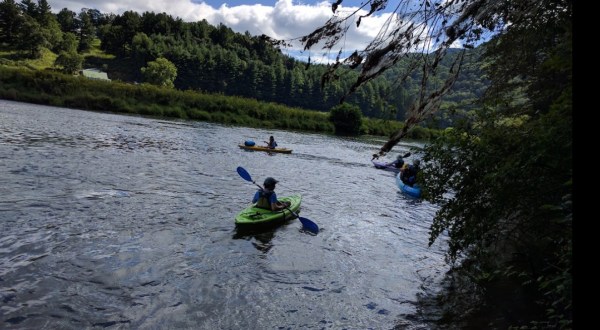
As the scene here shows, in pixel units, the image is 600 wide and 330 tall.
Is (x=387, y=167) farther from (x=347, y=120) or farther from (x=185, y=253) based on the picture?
(x=347, y=120)

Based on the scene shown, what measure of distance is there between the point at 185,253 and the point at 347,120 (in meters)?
50.4

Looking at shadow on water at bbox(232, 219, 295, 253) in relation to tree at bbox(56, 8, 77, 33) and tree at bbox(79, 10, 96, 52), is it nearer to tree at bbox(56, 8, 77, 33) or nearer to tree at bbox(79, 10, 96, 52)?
tree at bbox(79, 10, 96, 52)

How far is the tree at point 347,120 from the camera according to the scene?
57094 mm

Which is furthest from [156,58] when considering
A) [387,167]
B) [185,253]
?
[185,253]

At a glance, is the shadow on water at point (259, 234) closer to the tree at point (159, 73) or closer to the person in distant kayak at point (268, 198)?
the person in distant kayak at point (268, 198)

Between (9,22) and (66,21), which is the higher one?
(66,21)

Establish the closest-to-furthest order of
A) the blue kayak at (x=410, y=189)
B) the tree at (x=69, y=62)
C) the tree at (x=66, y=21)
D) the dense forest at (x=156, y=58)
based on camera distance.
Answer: the blue kayak at (x=410, y=189) < the tree at (x=69, y=62) < the dense forest at (x=156, y=58) < the tree at (x=66, y=21)

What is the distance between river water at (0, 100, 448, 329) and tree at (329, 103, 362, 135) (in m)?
40.4

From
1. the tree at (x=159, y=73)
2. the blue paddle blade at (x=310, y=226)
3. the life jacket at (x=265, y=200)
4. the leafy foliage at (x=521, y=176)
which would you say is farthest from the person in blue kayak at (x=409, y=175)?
the tree at (x=159, y=73)

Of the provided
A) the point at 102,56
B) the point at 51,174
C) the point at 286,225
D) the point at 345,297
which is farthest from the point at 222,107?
the point at 102,56

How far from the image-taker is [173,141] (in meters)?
25.9

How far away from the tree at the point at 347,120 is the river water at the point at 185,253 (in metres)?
40.4

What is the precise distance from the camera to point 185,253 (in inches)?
333

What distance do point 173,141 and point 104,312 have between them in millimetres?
21001
